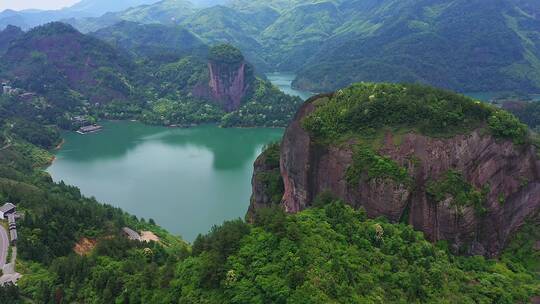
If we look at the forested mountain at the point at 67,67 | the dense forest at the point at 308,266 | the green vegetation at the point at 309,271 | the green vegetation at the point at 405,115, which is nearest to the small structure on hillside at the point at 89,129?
the forested mountain at the point at 67,67

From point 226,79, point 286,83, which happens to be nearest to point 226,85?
point 226,79

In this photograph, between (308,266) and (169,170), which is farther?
(169,170)

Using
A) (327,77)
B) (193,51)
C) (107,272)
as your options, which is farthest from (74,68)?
(107,272)

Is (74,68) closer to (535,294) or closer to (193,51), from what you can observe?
(193,51)

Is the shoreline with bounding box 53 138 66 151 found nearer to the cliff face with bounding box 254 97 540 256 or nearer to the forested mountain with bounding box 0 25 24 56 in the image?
the cliff face with bounding box 254 97 540 256

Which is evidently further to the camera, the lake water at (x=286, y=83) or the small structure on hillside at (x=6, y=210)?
the lake water at (x=286, y=83)

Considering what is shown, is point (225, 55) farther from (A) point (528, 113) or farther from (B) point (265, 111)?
(A) point (528, 113)

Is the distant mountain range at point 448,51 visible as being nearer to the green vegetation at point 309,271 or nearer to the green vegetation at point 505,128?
the green vegetation at point 505,128

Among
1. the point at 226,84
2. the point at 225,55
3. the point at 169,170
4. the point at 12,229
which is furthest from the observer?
the point at 226,84
